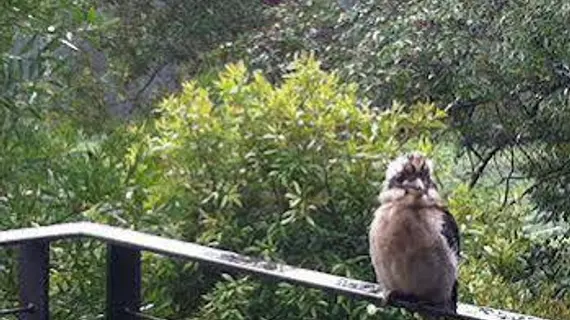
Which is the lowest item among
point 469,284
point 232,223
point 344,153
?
point 469,284

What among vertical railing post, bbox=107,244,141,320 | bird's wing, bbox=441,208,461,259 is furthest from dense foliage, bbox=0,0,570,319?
bird's wing, bbox=441,208,461,259

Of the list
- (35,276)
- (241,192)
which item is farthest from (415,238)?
(241,192)

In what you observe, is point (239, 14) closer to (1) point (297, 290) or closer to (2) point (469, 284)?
(2) point (469, 284)

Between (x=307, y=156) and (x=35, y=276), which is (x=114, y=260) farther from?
(x=307, y=156)

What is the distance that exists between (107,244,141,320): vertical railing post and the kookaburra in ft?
1.51

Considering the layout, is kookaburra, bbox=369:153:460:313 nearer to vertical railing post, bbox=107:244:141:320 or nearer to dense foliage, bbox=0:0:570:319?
vertical railing post, bbox=107:244:141:320

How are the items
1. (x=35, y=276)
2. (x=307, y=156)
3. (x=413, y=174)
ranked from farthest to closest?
(x=307, y=156), (x=35, y=276), (x=413, y=174)

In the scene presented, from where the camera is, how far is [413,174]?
2008 millimetres

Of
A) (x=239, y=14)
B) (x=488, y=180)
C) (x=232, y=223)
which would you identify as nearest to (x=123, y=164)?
(x=232, y=223)

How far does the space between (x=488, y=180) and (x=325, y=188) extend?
2486mm

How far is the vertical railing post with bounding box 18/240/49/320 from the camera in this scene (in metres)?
2.24

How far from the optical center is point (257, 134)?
342cm

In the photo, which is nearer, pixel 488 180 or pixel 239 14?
pixel 488 180

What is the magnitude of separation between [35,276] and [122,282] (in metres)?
0.16
